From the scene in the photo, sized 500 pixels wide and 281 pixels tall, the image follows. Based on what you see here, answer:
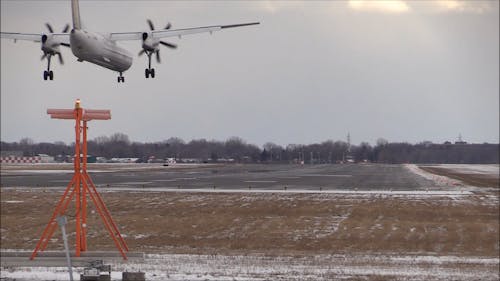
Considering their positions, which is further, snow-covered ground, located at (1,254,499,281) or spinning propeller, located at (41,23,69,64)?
snow-covered ground, located at (1,254,499,281)

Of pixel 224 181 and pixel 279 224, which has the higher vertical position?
pixel 224 181

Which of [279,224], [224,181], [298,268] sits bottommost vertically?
[298,268]

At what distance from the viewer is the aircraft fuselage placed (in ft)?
43.4

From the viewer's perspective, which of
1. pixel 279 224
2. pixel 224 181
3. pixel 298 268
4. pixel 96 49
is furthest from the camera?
pixel 224 181

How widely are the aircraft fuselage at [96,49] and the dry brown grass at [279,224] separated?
33923mm

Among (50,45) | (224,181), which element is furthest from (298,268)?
(224,181)

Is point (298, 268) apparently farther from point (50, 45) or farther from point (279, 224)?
point (50, 45)

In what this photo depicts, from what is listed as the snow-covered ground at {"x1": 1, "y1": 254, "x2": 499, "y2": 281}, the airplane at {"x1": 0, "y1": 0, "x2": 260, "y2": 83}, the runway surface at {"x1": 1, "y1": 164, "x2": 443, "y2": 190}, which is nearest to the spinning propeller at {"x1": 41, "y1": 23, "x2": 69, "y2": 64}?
the airplane at {"x1": 0, "y1": 0, "x2": 260, "y2": 83}

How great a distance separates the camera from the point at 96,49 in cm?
1341

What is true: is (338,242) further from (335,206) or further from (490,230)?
(335,206)

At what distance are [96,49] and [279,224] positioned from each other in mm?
49771

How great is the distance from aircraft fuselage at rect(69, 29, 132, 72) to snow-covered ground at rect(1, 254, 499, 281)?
1859cm

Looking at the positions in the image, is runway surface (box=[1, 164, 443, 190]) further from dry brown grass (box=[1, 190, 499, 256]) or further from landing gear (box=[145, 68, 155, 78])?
landing gear (box=[145, 68, 155, 78])

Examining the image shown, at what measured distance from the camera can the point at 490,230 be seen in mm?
58750
